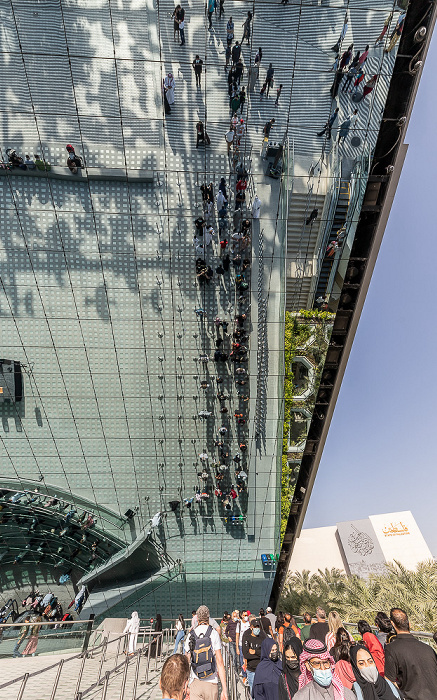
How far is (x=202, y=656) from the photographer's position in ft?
8.30

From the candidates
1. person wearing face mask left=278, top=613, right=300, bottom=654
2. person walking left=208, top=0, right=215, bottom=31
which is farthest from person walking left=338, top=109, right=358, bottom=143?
person wearing face mask left=278, top=613, right=300, bottom=654

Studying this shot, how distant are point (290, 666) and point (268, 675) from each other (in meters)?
0.25

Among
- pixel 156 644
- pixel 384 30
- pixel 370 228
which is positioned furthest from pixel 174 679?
pixel 384 30

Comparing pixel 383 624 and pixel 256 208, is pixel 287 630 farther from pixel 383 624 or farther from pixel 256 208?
pixel 256 208

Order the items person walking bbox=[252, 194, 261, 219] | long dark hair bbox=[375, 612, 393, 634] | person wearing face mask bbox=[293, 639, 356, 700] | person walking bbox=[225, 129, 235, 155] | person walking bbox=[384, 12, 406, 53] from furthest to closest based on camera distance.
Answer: person walking bbox=[252, 194, 261, 219] → person walking bbox=[225, 129, 235, 155] → person walking bbox=[384, 12, 406, 53] → long dark hair bbox=[375, 612, 393, 634] → person wearing face mask bbox=[293, 639, 356, 700]

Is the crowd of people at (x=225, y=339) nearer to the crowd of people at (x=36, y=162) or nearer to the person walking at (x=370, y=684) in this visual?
the crowd of people at (x=36, y=162)

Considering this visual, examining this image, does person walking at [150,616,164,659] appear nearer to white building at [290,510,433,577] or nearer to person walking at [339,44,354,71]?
person walking at [339,44,354,71]

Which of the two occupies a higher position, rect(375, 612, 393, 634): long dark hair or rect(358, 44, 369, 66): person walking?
rect(358, 44, 369, 66): person walking

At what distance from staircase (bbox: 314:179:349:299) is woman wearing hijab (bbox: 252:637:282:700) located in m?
8.63

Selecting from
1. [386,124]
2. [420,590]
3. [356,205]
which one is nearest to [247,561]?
[420,590]

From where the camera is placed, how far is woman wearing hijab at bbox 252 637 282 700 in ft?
8.79

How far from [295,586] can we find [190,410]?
940 centimetres

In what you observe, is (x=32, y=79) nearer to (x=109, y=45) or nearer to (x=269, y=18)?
(x=109, y=45)

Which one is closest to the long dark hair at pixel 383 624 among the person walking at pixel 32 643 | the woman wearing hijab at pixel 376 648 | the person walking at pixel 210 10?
the woman wearing hijab at pixel 376 648
